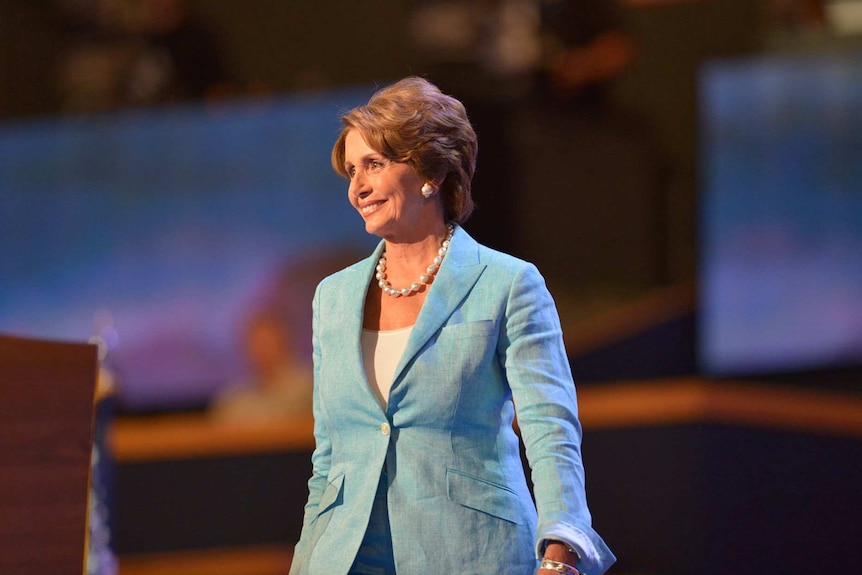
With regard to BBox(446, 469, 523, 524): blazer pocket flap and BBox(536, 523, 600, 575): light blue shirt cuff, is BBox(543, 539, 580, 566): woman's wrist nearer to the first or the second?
BBox(536, 523, 600, 575): light blue shirt cuff

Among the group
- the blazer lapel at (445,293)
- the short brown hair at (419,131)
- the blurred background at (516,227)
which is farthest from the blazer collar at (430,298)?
the blurred background at (516,227)

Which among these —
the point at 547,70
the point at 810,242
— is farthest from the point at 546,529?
the point at 547,70

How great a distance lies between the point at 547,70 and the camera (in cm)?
552

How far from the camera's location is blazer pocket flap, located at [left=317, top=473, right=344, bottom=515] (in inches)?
72.2

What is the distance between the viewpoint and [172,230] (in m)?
6.36

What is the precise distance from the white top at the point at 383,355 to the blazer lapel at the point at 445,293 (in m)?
0.04

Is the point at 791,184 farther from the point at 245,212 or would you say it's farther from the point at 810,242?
the point at 245,212

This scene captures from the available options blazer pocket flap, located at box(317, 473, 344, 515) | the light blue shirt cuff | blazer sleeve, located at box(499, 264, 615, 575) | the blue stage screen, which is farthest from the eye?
the blue stage screen

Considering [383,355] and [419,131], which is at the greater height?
[419,131]

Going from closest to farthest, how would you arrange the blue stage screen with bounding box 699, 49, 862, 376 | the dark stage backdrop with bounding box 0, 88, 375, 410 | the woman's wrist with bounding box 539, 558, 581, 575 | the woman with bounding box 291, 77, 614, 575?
the woman's wrist with bounding box 539, 558, 581, 575 → the woman with bounding box 291, 77, 614, 575 → the blue stage screen with bounding box 699, 49, 862, 376 → the dark stage backdrop with bounding box 0, 88, 375, 410

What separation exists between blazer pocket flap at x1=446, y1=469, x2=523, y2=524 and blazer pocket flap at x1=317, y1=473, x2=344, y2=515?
0.60 ft

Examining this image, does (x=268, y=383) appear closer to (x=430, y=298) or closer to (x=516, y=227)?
(x=516, y=227)

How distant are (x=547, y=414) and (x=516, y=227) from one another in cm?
388

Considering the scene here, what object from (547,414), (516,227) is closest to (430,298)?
(547,414)
